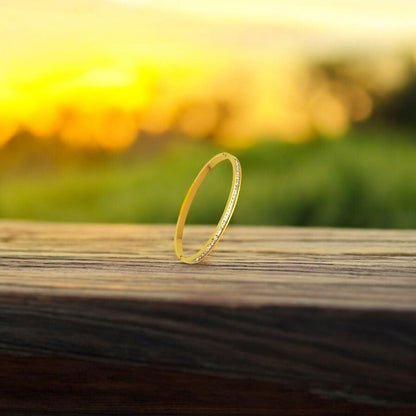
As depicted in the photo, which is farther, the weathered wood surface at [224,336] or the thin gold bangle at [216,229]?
the thin gold bangle at [216,229]

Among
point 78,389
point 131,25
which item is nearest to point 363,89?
point 131,25

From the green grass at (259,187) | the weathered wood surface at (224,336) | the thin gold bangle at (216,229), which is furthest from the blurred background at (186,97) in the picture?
the weathered wood surface at (224,336)

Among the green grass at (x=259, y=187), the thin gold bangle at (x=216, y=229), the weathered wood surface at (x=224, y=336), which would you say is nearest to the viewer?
the weathered wood surface at (x=224, y=336)

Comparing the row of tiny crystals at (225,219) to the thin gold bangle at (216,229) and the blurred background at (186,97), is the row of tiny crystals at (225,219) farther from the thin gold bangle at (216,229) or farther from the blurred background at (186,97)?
the blurred background at (186,97)

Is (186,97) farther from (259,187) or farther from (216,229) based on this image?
(216,229)

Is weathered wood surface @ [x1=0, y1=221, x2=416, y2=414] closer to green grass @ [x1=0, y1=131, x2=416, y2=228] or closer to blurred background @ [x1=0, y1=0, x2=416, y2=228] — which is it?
green grass @ [x1=0, y1=131, x2=416, y2=228]

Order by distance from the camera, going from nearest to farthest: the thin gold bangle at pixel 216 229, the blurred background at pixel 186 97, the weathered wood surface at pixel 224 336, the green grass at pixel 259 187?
the weathered wood surface at pixel 224 336
the thin gold bangle at pixel 216 229
the green grass at pixel 259 187
the blurred background at pixel 186 97

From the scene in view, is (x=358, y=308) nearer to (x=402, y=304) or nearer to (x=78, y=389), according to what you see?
(x=402, y=304)
